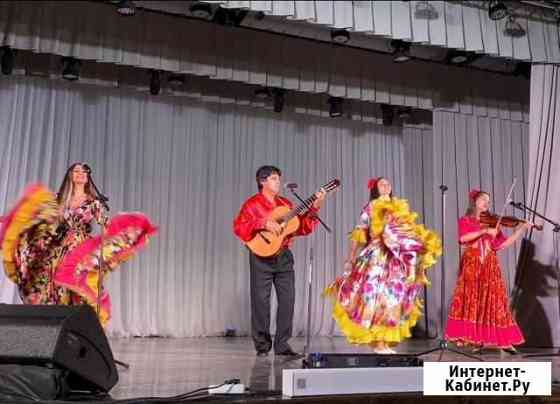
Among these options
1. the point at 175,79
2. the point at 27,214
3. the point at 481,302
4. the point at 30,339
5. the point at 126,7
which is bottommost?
the point at 481,302

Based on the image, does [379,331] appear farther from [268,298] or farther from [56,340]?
[56,340]

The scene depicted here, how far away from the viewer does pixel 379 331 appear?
4.70m

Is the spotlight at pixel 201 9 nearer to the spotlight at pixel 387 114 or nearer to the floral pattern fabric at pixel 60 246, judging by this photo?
the floral pattern fabric at pixel 60 246

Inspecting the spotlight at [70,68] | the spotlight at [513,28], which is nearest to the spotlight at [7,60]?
the spotlight at [70,68]

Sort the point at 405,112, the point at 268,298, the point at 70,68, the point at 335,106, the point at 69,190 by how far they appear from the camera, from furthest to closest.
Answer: the point at 405,112 → the point at 335,106 → the point at 70,68 → the point at 268,298 → the point at 69,190

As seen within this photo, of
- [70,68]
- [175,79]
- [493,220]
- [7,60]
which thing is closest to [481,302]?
[493,220]

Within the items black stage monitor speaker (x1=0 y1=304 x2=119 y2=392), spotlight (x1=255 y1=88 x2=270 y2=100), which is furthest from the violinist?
black stage monitor speaker (x1=0 y1=304 x2=119 y2=392)

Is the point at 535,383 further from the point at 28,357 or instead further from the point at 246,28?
the point at 246,28

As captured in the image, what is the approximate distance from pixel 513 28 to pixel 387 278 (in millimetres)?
3668

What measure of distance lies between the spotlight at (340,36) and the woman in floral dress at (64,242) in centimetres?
335

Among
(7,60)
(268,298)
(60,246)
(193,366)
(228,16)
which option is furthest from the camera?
(7,60)

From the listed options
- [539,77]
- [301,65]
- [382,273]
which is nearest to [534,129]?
[539,77]

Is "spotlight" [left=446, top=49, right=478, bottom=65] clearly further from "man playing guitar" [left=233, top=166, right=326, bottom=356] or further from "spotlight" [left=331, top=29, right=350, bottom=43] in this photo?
"man playing guitar" [left=233, top=166, right=326, bottom=356]

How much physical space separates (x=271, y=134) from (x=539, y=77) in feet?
11.8
